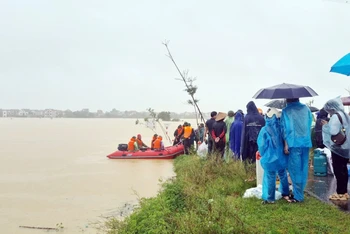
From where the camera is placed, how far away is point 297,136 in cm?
494

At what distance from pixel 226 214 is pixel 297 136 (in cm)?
156

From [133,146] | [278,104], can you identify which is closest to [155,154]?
[133,146]

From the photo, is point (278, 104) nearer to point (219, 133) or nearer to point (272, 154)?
point (272, 154)

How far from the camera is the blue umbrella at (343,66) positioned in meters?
4.28

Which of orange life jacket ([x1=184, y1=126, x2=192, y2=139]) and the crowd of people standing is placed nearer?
the crowd of people standing

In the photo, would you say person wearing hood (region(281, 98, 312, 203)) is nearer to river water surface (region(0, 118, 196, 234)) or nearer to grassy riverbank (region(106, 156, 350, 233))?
grassy riverbank (region(106, 156, 350, 233))

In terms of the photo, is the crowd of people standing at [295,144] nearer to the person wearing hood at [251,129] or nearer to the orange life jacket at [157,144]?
the person wearing hood at [251,129]

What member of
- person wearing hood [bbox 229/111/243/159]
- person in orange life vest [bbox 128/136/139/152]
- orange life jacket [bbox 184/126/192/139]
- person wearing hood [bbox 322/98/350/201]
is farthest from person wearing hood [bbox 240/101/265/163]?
person in orange life vest [bbox 128/136/139/152]

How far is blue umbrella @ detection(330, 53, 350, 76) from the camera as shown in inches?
168

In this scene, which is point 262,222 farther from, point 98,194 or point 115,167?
point 115,167

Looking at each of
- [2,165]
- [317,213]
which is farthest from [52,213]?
[2,165]

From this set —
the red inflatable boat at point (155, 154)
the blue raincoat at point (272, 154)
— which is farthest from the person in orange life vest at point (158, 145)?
the blue raincoat at point (272, 154)

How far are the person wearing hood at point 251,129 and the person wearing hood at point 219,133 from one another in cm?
182

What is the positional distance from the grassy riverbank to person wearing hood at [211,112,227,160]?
7.47 ft
